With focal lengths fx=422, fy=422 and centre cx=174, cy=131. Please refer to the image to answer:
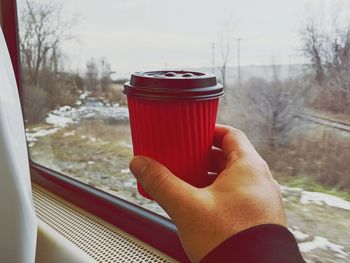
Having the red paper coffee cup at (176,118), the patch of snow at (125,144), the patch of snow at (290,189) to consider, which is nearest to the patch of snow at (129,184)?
the patch of snow at (125,144)

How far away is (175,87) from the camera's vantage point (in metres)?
0.67

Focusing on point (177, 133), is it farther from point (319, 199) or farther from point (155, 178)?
point (319, 199)

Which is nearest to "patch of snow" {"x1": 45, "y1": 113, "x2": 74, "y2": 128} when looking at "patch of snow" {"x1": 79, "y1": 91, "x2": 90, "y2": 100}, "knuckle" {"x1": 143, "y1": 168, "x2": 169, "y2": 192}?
"patch of snow" {"x1": 79, "y1": 91, "x2": 90, "y2": 100}

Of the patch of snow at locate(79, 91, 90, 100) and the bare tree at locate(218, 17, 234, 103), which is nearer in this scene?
the bare tree at locate(218, 17, 234, 103)

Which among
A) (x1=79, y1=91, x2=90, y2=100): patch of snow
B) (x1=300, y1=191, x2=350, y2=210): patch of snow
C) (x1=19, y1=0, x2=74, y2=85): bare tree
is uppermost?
(x1=19, y1=0, x2=74, y2=85): bare tree

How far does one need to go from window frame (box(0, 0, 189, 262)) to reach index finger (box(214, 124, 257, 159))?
0.43 meters

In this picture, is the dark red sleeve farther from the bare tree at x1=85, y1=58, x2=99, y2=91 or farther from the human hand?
the bare tree at x1=85, y1=58, x2=99, y2=91

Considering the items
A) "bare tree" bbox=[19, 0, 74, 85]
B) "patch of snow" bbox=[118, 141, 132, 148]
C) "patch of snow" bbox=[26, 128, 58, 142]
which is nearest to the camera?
"patch of snow" bbox=[118, 141, 132, 148]

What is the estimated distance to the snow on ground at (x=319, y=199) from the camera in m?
0.98

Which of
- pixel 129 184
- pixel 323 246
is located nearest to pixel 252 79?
pixel 323 246

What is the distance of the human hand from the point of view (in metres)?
0.68

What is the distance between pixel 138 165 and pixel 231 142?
209 mm

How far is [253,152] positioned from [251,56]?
387 millimetres

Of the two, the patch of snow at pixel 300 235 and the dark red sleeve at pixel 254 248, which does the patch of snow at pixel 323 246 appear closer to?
the patch of snow at pixel 300 235
